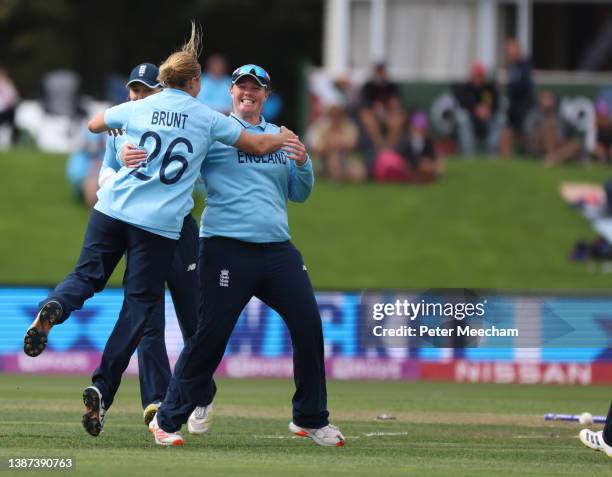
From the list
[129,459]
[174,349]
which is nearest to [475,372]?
[174,349]

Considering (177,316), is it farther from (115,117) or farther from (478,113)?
(478,113)

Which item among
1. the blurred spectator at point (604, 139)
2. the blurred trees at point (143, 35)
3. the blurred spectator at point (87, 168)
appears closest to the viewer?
the blurred spectator at point (87, 168)

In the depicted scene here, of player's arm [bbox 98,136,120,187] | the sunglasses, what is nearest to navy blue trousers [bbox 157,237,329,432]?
player's arm [bbox 98,136,120,187]

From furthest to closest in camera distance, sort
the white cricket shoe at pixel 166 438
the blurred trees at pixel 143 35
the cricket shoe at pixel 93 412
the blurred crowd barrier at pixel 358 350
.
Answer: the blurred trees at pixel 143 35
the blurred crowd barrier at pixel 358 350
the white cricket shoe at pixel 166 438
the cricket shoe at pixel 93 412

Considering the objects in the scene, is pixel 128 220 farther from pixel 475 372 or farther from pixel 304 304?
pixel 475 372

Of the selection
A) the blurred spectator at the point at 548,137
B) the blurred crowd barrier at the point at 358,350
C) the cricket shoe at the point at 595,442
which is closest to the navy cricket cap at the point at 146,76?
the cricket shoe at the point at 595,442

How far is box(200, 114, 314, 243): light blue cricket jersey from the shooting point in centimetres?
950

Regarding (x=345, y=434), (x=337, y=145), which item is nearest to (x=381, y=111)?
(x=337, y=145)

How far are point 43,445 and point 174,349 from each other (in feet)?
26.3

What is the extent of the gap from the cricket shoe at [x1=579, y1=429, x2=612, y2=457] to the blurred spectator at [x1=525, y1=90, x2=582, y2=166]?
56.2ft

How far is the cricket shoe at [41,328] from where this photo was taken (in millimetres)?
9031

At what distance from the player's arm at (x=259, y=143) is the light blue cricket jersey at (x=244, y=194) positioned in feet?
0.44

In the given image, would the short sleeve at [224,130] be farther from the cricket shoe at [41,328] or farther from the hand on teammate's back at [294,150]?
the cricket shoe at [41,328]

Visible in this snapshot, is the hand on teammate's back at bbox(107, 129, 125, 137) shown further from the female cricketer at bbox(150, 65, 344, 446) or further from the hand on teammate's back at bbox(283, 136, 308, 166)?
the hand on teammate's back at bbox(283, 136, 308, 166)
